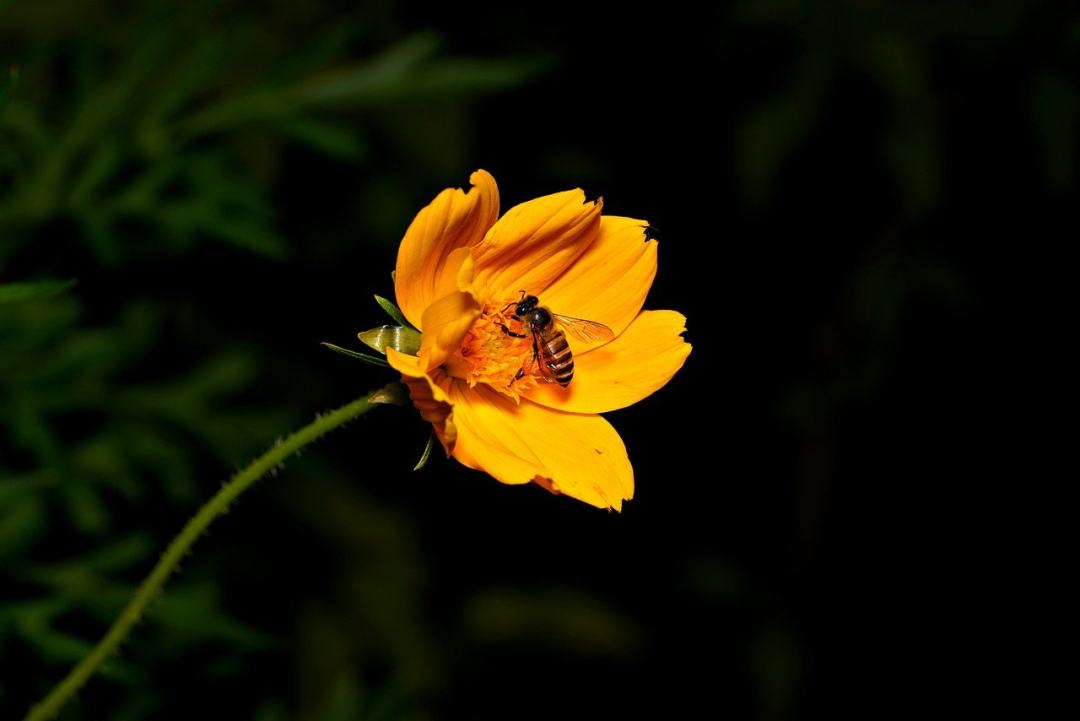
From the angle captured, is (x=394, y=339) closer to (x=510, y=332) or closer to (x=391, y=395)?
(x=391, y=395)

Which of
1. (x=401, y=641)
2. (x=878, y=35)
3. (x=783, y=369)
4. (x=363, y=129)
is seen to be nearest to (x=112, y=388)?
(x=363, y=129)

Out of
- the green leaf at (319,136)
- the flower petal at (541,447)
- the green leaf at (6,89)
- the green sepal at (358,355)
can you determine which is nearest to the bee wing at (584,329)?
the flower petal at (541,447)

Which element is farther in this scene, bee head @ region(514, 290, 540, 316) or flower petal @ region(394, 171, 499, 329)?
bee head @ region(514, 290, 540, 316)

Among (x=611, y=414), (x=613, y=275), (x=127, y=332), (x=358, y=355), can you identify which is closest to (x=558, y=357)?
(x=613, y=275)

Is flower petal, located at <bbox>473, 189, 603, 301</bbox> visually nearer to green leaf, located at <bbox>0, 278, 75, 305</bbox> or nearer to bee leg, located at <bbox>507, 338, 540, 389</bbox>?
bee leg, located at <bbox>507, 338, 540, 389</bbox>

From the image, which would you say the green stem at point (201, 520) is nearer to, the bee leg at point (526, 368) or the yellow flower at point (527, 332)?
the yellow flower at point (527, 332)

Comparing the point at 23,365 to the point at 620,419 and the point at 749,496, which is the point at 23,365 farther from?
the point at 749,496

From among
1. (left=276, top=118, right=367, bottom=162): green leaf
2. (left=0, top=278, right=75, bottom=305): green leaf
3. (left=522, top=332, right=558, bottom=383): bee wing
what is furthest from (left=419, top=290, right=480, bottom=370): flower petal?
(left=276, top=118, right=367, bottom=162): green leaf
